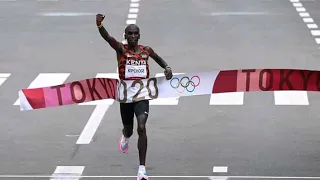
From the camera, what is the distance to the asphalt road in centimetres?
1617

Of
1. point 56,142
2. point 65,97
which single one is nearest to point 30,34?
point 56,142

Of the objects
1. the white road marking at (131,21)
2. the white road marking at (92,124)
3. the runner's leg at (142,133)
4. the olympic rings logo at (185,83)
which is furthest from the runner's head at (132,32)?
the white road marking at (131,21)

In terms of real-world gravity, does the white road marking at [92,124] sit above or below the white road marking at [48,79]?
above

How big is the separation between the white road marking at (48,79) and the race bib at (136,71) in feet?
25.6

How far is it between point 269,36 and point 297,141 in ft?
36.3

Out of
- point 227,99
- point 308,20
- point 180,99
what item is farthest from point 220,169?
point 308,20

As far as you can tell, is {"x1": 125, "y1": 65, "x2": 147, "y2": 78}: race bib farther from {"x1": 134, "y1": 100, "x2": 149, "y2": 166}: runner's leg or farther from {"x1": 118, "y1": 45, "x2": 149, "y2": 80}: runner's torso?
{"x1": 134, "y1": 100, "x2": 149, "y2": 166}: runner's leg

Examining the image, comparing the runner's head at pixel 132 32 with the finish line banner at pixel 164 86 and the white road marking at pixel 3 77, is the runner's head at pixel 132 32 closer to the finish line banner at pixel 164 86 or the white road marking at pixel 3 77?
the finish line banner at pixel 164 86

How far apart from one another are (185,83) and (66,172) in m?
2.03

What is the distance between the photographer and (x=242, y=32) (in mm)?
28875

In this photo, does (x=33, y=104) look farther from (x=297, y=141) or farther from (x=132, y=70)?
(x=297, y=141)

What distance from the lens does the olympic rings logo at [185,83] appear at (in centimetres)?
1568

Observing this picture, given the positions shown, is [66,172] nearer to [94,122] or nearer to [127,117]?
[127,117]

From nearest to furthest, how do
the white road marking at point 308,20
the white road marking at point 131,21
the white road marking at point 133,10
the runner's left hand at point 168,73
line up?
the runner's left hand at point 168,73, the white road marking at point 308,20, the white road marking at point 131,21, the white road marking at point 133,10
